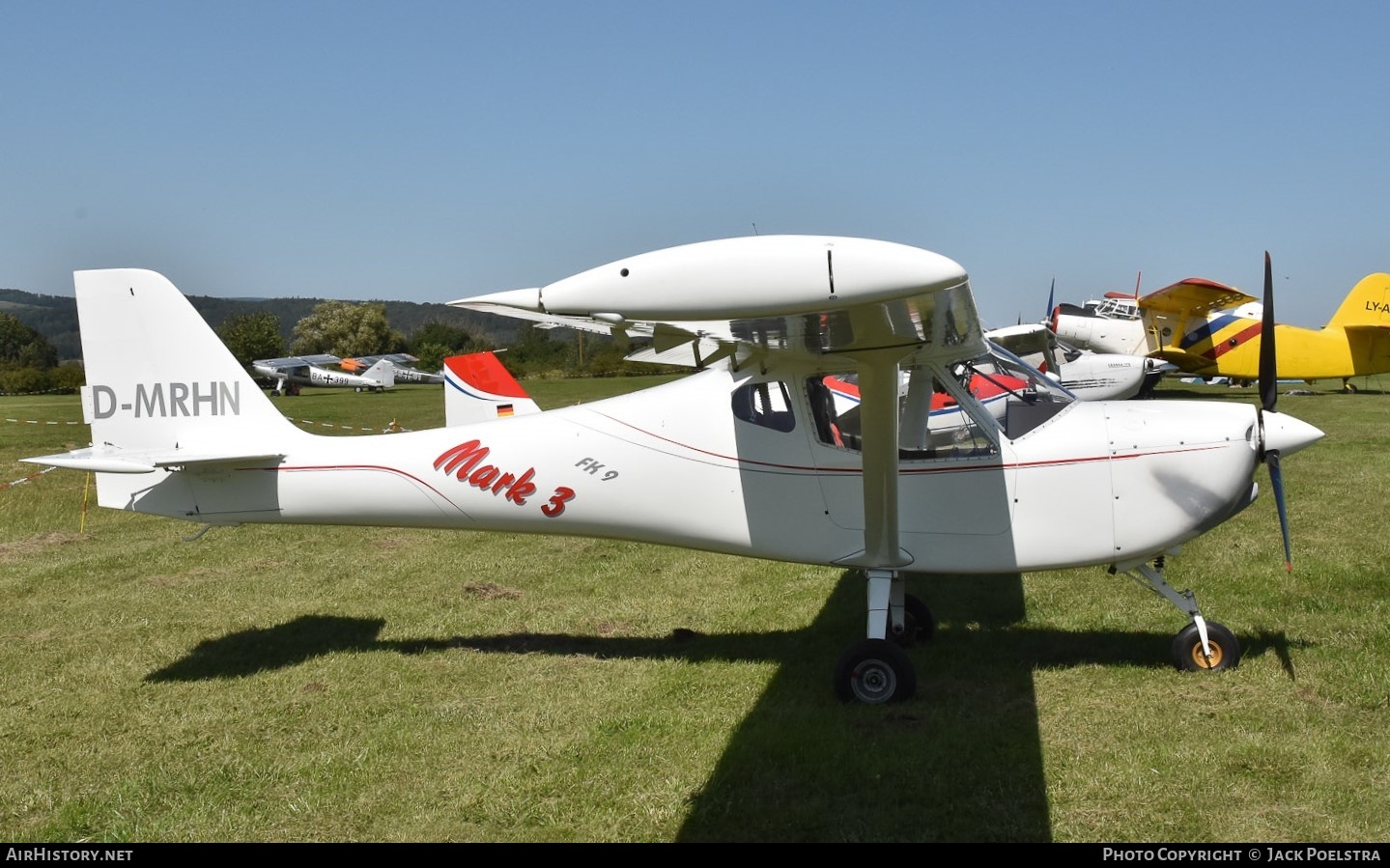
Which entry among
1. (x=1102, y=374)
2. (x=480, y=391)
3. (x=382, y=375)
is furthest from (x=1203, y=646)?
(x=382, y=375)

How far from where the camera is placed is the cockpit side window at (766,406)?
6.17 m

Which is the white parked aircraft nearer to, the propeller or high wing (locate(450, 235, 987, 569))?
the propeller

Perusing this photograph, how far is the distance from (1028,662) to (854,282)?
3.75m

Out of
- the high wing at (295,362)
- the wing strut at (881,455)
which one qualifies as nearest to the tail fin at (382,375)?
the high wing at (295,362)

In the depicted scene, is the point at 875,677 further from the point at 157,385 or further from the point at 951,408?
the point at 157,385

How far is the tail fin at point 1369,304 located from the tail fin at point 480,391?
2615cm

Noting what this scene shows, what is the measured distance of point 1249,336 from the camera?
95.5 ft

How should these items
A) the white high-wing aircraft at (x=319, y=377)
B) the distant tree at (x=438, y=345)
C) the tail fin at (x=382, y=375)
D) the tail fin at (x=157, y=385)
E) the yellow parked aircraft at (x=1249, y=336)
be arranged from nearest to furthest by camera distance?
the tail fin at (x=157, y=385) → the yellow parked aircraft at (x=1249, y=336) → the white high-wing aircraft at (x=319, y=377) → the tail fin at (x=382, y=375) → the distant tree at (x=438, y=345)

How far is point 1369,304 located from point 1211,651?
91.7 feet

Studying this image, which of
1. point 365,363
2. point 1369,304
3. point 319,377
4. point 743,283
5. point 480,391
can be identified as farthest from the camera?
point 365,363

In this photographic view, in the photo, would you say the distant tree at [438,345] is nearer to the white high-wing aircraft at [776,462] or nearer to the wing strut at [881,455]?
the white high-wing aircraft at [776,462]

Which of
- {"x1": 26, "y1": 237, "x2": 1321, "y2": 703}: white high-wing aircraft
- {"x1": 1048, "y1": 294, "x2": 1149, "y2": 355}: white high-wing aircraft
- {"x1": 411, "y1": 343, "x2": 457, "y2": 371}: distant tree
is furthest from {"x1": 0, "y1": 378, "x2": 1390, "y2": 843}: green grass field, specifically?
{"x1": 411, "y1": 343, "x2": 457, "y2": 371}: distant tree

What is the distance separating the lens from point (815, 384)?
6125 millimetres
